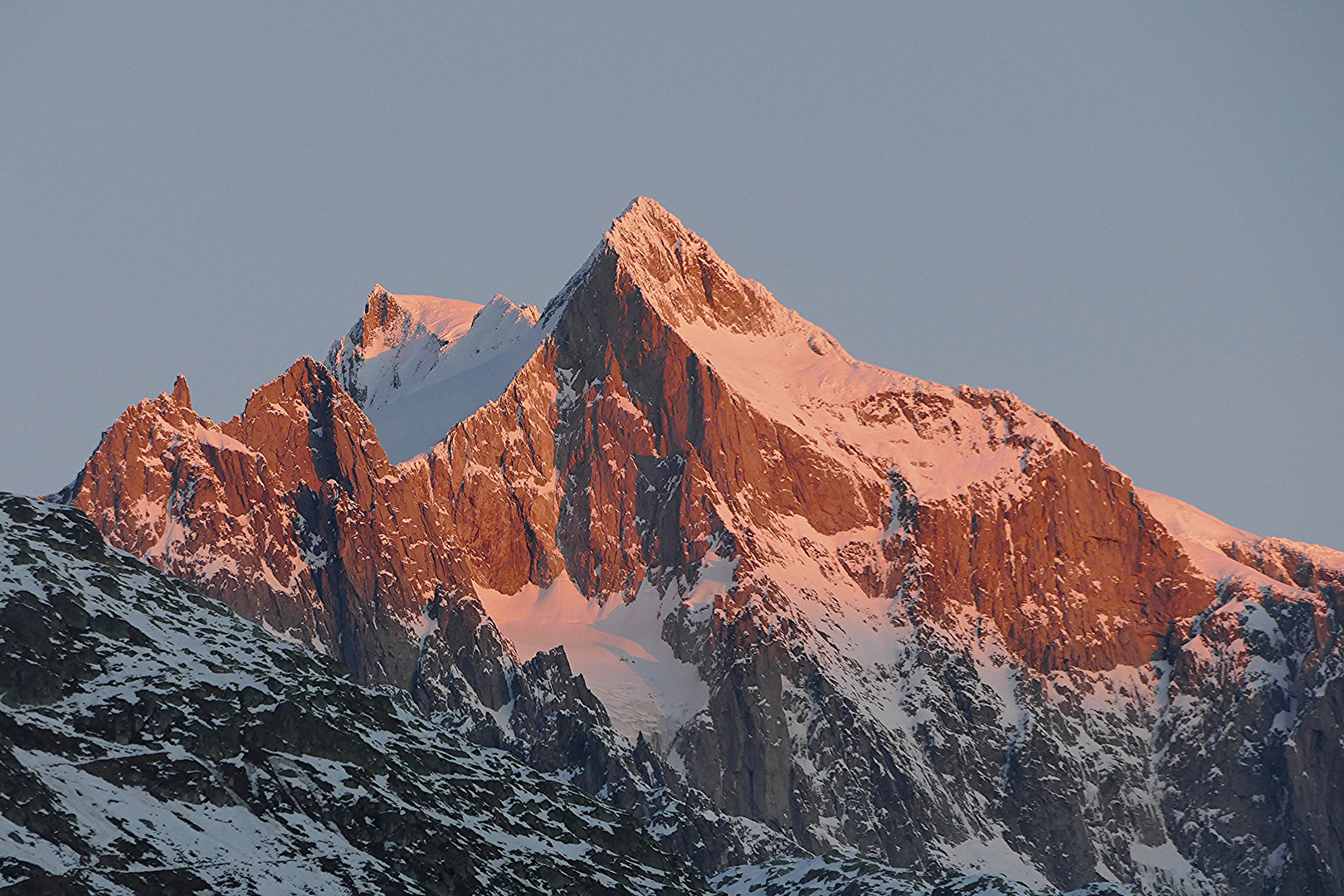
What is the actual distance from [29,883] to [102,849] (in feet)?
36.1

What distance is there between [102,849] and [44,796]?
5630 mm

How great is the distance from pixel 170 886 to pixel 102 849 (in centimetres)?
582

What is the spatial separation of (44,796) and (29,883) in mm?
11219

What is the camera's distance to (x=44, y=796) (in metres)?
197

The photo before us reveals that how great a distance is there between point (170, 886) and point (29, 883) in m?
14.9

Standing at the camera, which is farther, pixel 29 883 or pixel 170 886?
pixel 170 886

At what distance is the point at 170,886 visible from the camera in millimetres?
199750

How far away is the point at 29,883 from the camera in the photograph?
18700 centimetres

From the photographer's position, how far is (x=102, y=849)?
648ft
